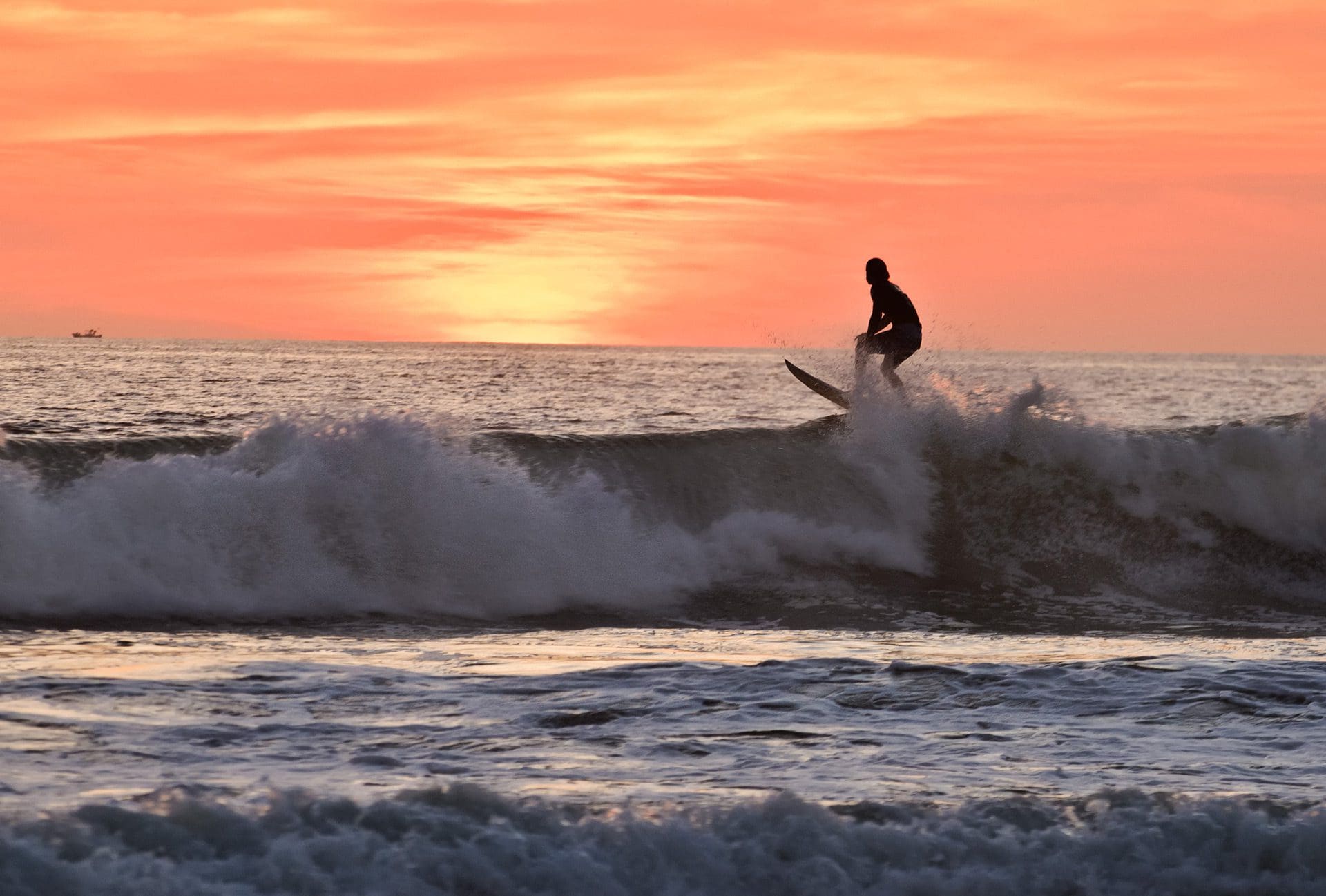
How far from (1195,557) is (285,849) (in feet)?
36.7

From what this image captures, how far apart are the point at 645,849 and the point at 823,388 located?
1176 cm

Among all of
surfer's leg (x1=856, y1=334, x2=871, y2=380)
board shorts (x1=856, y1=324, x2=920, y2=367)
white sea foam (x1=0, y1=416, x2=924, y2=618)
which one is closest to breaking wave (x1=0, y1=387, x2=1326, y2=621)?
white sea foam (x1=0, y1=416, x2=924, y2=618)

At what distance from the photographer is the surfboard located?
1583cm

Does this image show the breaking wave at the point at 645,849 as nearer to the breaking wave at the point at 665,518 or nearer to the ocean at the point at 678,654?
the ocean at the point at 678,654

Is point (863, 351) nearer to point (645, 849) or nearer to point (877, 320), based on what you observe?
point (877, 320)

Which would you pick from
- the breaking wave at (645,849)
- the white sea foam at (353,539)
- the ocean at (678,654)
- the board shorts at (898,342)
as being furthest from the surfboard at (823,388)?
the breaking wave at (645,849)

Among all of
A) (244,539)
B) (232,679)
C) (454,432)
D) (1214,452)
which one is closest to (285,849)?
(232,679)

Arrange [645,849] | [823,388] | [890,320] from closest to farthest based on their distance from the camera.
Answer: [645,849], [890,320], [823,388]

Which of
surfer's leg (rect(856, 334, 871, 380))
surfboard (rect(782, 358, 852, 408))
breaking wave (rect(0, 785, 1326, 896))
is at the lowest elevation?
breaking wave (rect(0, 785, 1326, 896))

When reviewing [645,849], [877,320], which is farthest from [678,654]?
[877,320]

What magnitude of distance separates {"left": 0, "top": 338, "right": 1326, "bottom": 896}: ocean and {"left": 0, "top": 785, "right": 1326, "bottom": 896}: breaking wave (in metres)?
0.01

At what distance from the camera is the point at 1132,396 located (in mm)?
52500

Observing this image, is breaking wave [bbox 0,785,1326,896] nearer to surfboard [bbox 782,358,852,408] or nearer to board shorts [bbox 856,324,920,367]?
board shorts [bbox 856,324,920,367]

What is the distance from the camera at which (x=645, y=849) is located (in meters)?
4.88
